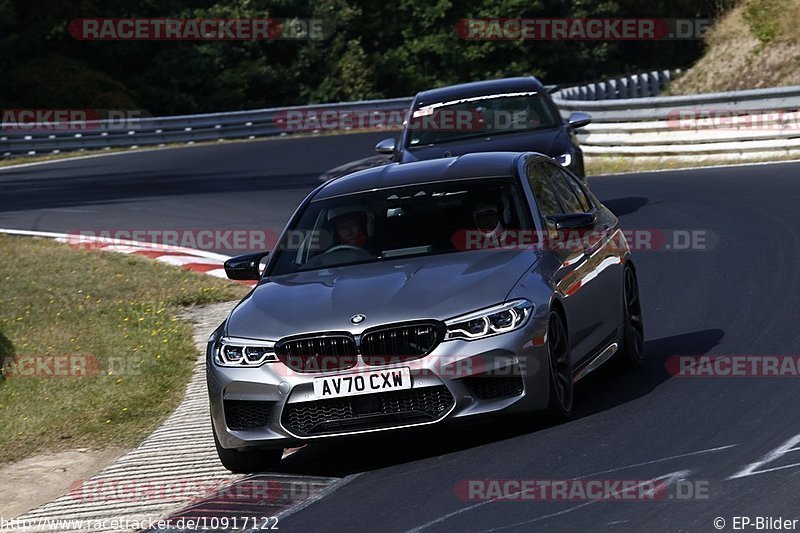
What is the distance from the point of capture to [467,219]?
8.76 meters

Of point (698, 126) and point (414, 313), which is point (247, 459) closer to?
point (414, 313)

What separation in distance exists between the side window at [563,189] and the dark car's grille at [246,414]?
2.71 m

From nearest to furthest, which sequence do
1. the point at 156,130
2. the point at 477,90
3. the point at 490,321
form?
the point at 490,321 → the point at 477,90 → the point at 156,130

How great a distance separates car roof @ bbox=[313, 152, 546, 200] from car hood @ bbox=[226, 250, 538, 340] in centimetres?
77

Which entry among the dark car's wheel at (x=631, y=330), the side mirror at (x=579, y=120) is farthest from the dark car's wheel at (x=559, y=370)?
the side mirror at (x=579, y=120)

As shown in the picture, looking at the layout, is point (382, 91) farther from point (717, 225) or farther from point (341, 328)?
point (341, 328)

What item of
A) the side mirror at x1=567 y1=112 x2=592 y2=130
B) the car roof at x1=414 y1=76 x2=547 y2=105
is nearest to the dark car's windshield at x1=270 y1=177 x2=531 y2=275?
the side mirror at x1=567 y1=112 x2=592 y2=130

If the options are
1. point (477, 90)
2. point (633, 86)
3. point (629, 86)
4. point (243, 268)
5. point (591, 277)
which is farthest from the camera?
point (633, 86)

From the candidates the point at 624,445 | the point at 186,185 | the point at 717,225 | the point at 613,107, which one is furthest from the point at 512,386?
the point at 186,185

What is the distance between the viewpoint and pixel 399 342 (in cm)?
755

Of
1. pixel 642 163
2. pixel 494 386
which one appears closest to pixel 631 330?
pixel 494 386

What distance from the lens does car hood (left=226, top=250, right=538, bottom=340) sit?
7.64 metres

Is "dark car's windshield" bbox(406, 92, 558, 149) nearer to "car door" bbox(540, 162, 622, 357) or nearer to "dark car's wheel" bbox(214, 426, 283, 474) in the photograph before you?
"car door" bbox(540, 162, 622, 357)

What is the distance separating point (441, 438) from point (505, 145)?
813 centimetres
